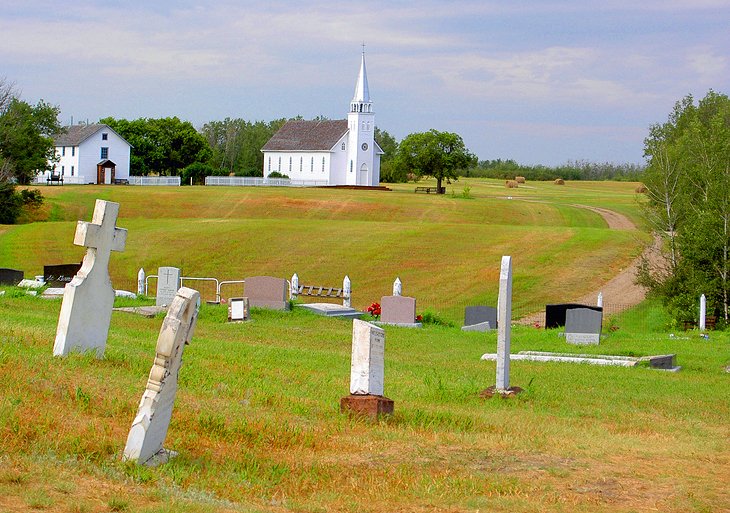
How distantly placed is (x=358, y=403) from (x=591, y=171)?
175 metres

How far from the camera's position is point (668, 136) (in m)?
62.0

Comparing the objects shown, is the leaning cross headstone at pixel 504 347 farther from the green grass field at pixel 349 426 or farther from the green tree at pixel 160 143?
the green tree at pixel 160 143

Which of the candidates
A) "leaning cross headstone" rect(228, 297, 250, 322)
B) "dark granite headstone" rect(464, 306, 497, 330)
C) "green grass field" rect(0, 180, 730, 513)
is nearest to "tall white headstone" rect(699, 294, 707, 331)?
"green grass field" rect(0, 180, 730, 513)

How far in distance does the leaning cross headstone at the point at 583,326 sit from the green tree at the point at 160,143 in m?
97.7

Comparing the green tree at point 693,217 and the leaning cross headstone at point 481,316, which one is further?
the green tree at point 693,217

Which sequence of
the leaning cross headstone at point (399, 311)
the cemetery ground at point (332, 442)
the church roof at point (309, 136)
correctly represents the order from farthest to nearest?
the church roof at point (309, 136)
the leaning cross headstone at point (399, 311)
the cemetery ground at point (332, 442)

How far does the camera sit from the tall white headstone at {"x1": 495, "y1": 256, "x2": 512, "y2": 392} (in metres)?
14.5

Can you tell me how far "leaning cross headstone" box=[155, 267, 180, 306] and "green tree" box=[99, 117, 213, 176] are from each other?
296 ft

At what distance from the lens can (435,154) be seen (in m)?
100

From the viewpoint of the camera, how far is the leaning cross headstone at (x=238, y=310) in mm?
26953

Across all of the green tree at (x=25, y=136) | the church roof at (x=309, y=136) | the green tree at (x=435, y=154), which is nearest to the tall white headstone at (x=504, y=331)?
the green tree at (x=25, y=136)

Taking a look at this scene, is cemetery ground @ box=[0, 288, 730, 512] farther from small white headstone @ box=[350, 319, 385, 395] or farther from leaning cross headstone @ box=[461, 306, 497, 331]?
leaning cross headstone @ box=[461, 306, 497, 331]

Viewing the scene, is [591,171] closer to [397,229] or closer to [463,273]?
[397,229]

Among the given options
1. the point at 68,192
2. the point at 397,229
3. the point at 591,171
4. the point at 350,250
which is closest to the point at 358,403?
the point at 350,250
